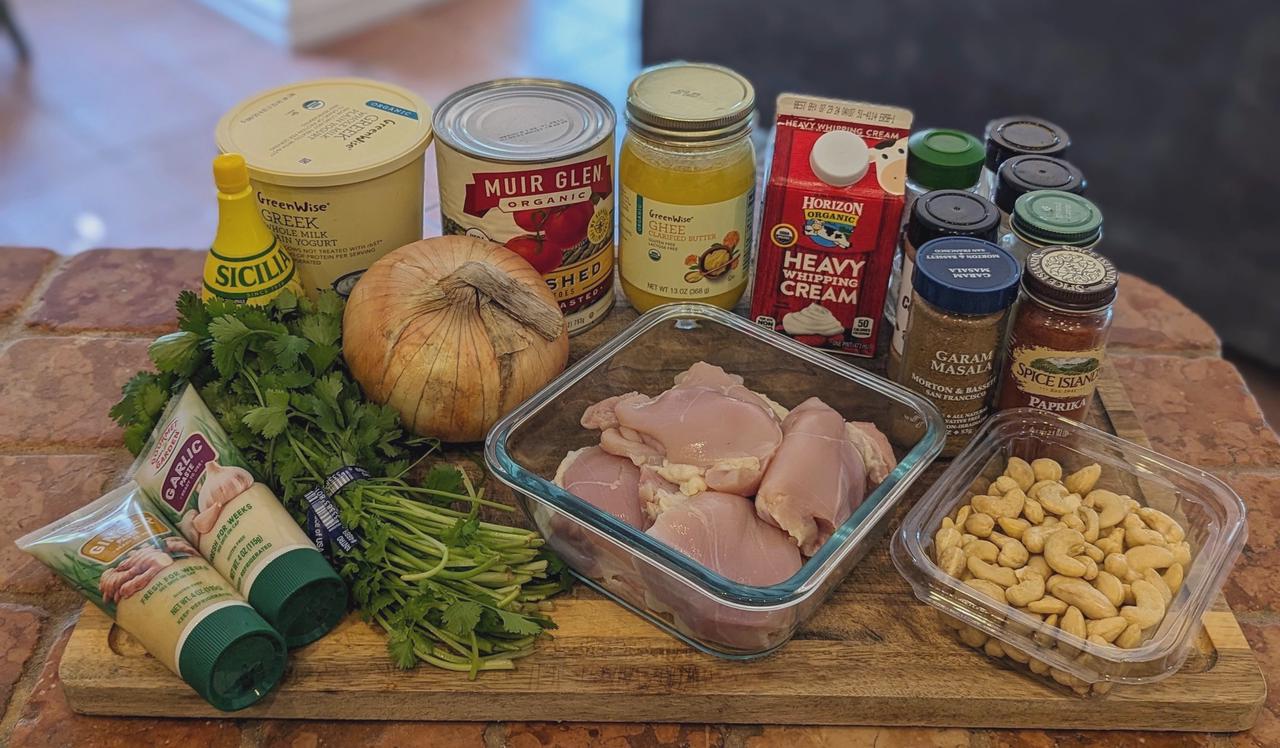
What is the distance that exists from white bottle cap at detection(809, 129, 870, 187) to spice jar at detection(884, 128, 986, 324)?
0.25 ft

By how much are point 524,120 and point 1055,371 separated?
2.25 feet

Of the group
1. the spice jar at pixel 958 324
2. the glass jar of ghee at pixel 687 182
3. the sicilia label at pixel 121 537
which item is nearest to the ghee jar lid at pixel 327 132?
the glass jar of ghee at pixel 687 182

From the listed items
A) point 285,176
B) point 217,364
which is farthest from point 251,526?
point 285,176

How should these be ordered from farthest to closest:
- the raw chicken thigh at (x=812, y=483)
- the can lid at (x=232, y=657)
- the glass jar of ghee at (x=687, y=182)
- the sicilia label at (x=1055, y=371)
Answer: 1. the glass jar of ghee at (x=687, y=182)
2. the sicilia label at (x=1055, y=371)
3. the raw chicken thigh at (x=812, y=483)
4. the can lid at (x=232, y=657)

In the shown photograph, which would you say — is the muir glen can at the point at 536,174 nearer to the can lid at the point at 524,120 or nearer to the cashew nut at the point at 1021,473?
the can lid at the point at 524,120

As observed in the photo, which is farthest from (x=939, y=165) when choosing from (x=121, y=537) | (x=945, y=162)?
(x=121, y=537)

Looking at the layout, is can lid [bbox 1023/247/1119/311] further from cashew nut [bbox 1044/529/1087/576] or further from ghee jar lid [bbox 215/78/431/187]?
ghee jar lid [bbox 215/78/431/187]

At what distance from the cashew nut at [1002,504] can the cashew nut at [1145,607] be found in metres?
0.14

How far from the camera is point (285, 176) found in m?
1.33

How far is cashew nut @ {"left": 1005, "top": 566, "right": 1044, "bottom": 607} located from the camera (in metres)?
1.13

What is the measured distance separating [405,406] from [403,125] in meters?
0.35

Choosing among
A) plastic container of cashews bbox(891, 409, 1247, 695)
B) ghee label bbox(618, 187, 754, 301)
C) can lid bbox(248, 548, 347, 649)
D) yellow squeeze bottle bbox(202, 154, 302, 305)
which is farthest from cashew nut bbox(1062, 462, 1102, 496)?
yellow squeeze bottle bbox(202, 154, 302, 305)

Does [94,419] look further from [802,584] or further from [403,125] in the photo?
[802,584]

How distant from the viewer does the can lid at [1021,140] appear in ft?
4.97
